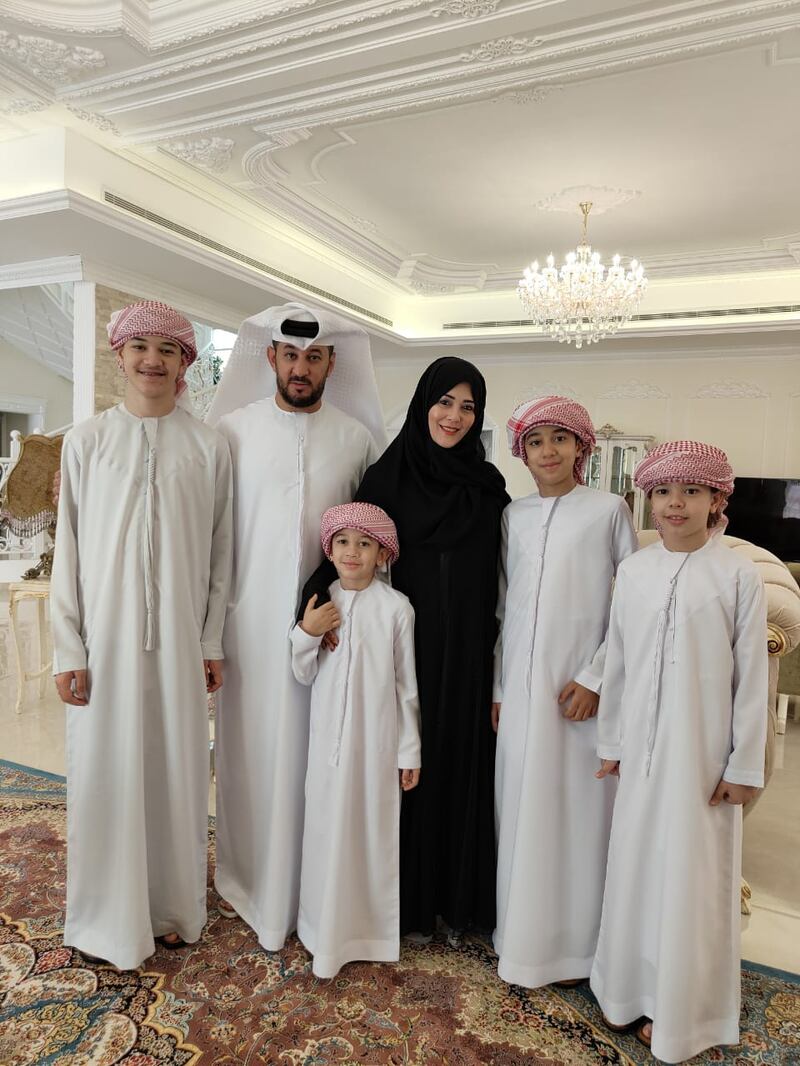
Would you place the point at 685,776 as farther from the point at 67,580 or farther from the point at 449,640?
the point at 67,580

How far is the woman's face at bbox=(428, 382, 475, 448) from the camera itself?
6.79ft

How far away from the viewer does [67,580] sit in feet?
6.55

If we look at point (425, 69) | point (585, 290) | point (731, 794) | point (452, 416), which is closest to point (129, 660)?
point (452, 416)

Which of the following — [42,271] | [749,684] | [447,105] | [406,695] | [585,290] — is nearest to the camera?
[749,684]

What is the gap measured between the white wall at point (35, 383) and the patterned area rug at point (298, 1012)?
35.4 feet

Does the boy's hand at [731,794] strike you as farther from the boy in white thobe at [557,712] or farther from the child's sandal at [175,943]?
the child's sandal at [175,943]

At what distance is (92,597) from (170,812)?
644 mm

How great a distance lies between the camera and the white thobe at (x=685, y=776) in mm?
1665

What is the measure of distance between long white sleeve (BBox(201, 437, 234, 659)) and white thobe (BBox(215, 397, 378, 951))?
0.16 feet

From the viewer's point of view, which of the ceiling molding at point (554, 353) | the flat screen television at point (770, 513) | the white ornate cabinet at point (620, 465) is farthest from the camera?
the white ornate cabinet at point (620, 465)

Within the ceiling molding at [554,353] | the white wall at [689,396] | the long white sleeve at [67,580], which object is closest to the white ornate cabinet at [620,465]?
the white wall at [689,396]

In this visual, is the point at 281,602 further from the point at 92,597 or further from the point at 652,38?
the point at 652,38

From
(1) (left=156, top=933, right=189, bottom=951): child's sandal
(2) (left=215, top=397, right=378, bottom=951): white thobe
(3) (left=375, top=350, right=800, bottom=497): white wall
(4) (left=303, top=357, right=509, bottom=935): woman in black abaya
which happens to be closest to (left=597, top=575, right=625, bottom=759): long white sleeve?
(4) (left=303, top=357, right=509, bottom=935): woman in black abaya

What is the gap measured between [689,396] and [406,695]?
7.10 meters
